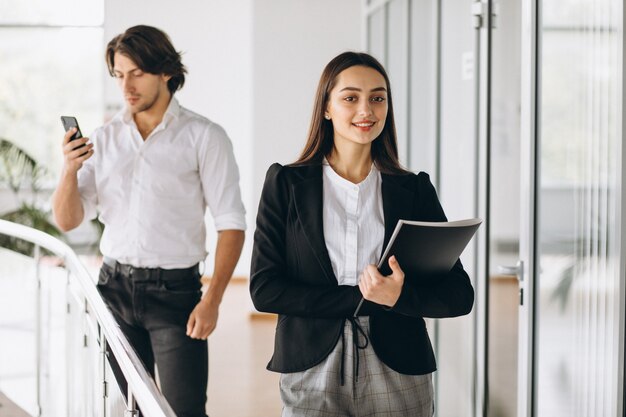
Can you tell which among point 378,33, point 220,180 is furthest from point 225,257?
point 378,33

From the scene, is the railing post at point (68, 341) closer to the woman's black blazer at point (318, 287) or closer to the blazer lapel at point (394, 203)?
the woman's black blazer at point (318, 287)

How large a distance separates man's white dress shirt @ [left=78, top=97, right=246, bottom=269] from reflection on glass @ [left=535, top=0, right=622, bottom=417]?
39.8 inches

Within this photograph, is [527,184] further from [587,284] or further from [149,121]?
[149,121]

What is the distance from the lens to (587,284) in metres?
2.36

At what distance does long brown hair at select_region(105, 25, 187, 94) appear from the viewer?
9.02ft

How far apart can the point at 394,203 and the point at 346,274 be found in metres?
0.19

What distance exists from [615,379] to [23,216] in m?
6.50

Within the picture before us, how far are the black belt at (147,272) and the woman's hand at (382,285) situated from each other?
1.18 meters

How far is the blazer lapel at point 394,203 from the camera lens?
72.5 inches

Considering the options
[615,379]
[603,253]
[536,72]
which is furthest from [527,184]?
[615,379]

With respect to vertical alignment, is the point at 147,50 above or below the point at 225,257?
above

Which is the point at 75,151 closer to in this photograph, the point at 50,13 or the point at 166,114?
the point at 166,114

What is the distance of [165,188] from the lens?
2.79m

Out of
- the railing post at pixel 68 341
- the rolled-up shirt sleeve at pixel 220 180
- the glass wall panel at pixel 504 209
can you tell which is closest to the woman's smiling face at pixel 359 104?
the rolled-up shirt sleeve at pixel 220 180
